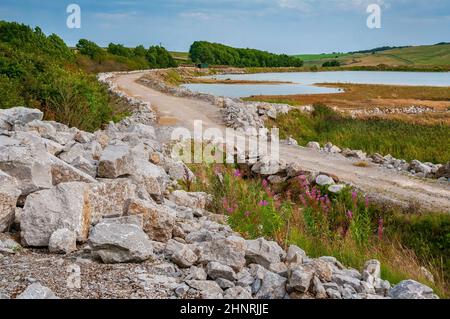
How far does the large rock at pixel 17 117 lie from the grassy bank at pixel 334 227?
4.10 meters

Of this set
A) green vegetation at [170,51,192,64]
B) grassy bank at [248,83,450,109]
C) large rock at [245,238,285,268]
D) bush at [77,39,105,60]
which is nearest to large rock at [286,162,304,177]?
large rock at [245,238,285,268]

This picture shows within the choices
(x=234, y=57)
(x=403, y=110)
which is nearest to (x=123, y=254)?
(x=403, y=110)

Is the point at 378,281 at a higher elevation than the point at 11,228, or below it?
below

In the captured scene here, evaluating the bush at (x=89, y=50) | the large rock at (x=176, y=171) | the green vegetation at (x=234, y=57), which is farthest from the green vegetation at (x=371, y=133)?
the green vegetation at (x=234, y=57)

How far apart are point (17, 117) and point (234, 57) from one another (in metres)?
142

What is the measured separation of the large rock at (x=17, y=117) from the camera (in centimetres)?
1137

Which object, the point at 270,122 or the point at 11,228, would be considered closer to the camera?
the point at 11,228

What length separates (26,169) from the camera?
694cm

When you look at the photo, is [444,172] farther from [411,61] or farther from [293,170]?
[411,61]

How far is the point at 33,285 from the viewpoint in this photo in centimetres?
467
